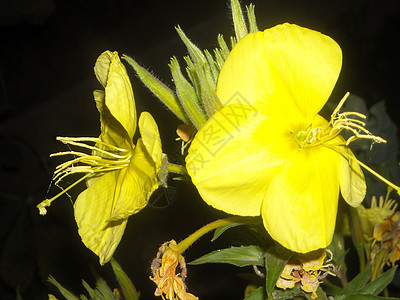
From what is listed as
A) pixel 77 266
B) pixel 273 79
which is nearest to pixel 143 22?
pixel 77 266

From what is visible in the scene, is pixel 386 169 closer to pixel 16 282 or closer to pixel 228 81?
pixel 228 81

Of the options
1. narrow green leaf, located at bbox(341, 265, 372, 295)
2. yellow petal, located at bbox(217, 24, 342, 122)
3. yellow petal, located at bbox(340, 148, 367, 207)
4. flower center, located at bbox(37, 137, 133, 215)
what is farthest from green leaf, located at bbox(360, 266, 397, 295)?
flower center, located at bbox(37, 137, 133, 215)

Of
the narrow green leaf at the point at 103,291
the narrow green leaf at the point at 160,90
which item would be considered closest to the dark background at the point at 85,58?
the narrow green leaf at the point at 103,291

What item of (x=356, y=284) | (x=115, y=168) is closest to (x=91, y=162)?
(x=115, y=168)

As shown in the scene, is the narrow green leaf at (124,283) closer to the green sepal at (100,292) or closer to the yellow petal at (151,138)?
the green sepal at (100,292)

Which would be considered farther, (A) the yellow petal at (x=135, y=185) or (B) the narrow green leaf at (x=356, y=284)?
(B) the narrow green leaf at (x=356, y=284)

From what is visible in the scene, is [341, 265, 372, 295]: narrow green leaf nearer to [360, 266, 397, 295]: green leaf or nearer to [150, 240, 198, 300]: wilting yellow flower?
[360, 266, 397, 295]: green leaf
